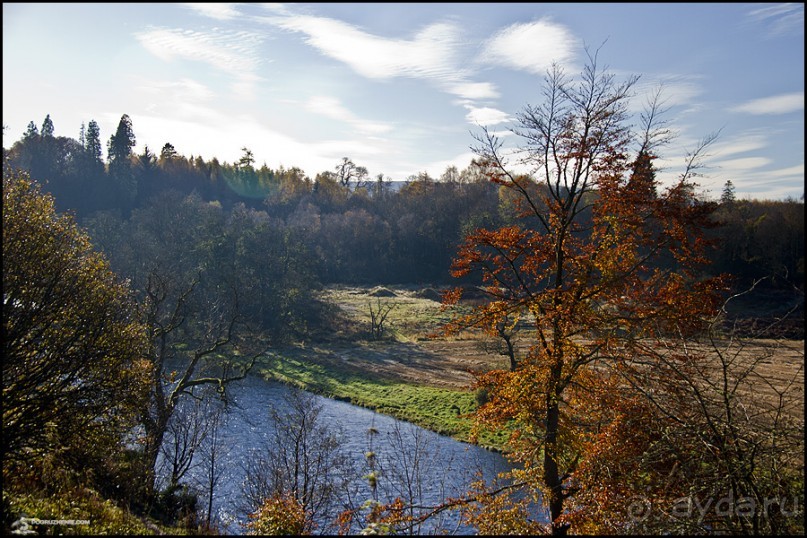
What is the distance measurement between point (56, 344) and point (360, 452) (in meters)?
14.6

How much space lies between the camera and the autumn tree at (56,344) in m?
13.6

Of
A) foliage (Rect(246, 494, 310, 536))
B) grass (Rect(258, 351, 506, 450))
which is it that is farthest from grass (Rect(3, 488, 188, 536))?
grass (Rect(258, 351, 506, 450))


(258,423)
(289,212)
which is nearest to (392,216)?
(289,212)

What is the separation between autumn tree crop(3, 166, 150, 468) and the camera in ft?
44.5

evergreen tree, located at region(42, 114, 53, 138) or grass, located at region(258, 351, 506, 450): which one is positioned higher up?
evergreen tree, located at region(42, 114, 53, 138)

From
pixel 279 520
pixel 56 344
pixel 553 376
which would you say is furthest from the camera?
pixel 56 344

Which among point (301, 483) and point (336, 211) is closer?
point (301, 483)

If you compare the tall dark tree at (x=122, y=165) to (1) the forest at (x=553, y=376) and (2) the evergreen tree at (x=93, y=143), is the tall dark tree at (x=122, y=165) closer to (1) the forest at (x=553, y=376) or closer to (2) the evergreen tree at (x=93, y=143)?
(2) the evergreen tree at (x=93, y=143)

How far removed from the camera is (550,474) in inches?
523

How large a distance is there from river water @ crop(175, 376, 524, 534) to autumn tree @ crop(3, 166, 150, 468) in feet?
16.7

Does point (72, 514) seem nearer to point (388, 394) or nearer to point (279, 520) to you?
point (279, 520)

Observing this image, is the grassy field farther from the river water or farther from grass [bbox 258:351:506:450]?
the river water

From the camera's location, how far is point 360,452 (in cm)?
2473

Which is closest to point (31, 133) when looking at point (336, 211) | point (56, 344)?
point (336, 211)
